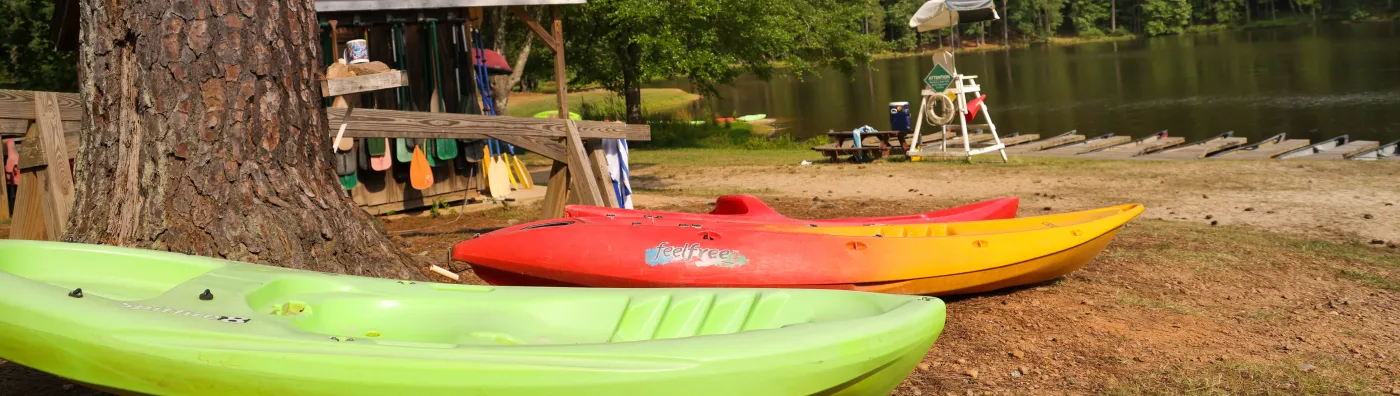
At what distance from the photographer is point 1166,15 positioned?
81812 mm

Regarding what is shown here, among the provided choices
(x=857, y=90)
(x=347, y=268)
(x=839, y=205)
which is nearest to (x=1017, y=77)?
(x=857, y=90)

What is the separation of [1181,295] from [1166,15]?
83.3m

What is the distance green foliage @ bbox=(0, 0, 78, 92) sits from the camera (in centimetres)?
2228

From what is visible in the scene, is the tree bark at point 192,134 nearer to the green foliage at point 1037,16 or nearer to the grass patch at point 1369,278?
the grass patch at point 1369,278

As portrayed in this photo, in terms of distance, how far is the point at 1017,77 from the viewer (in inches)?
1992

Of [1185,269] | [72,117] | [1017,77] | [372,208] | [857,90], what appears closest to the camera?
[72,117]

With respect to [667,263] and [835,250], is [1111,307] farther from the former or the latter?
[667,263]

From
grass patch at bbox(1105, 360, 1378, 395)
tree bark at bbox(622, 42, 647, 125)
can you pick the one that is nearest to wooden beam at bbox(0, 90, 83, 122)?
grass patch at bbox(1105, 360, 1378, 395)

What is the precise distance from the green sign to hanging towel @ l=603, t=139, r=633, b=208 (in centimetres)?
928

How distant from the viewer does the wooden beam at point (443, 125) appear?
23.4ft

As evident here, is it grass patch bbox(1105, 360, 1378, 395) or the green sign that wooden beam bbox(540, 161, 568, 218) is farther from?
the green sign

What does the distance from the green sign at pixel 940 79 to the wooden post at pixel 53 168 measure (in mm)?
13092

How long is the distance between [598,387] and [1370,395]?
3529 mm

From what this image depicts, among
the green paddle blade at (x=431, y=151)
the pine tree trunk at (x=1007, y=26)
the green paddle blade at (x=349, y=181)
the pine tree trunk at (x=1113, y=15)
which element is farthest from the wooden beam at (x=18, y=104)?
the pine tree trunk at (x=1113, y=15)
